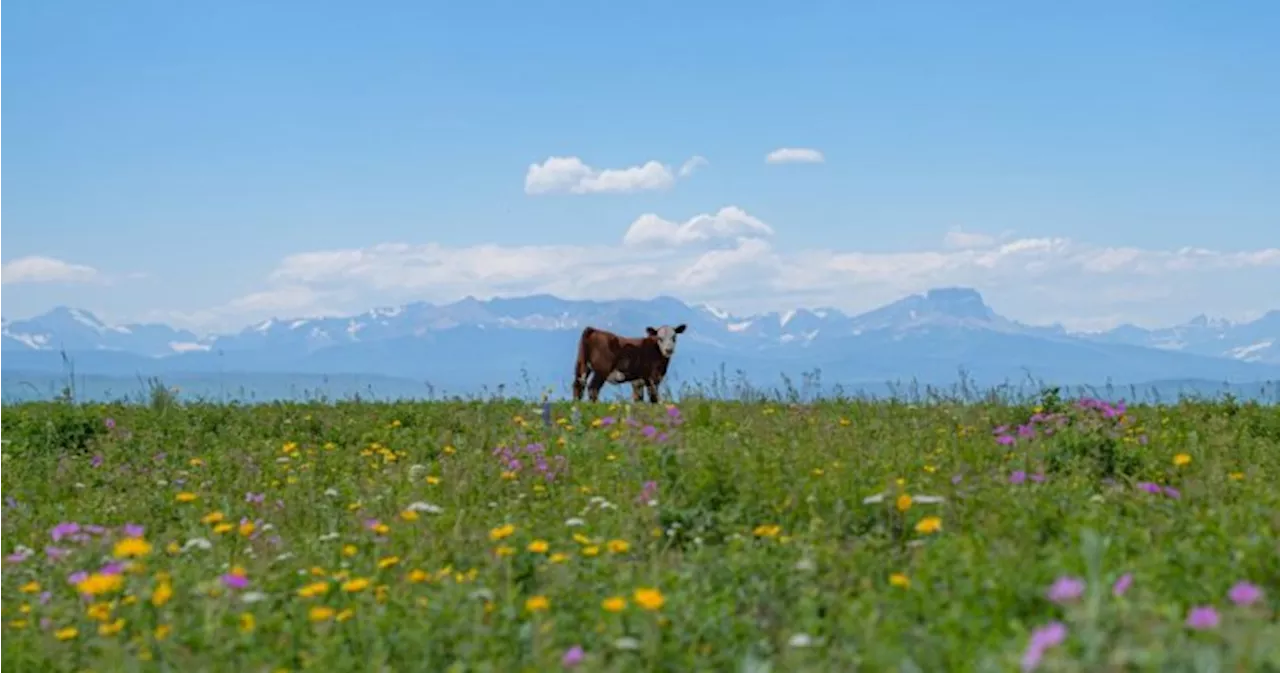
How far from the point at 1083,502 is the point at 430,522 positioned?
4.06 metres

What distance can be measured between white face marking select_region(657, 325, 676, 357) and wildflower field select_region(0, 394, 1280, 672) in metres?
11.7

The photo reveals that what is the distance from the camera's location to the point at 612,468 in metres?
10.3

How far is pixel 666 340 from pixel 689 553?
18.0 meters

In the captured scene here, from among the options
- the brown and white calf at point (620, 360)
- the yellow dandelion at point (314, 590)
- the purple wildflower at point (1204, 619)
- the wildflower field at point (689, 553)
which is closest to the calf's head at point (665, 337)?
the brown and white calf at point (620, 360)

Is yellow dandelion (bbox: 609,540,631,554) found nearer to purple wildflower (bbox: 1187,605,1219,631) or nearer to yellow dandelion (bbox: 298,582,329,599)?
yellow dandelion (bbox: 298,582,329,599)

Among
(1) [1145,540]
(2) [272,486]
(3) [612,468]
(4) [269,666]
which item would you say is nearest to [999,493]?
(1) [1145,540]

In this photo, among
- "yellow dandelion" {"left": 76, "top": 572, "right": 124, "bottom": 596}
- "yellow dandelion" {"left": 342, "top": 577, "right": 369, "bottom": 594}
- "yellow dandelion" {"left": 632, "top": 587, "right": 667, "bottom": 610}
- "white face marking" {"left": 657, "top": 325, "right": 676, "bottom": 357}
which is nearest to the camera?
"yellow dandelion" {"left": 632, "top": 587, "right": 667, "bottom": 610}

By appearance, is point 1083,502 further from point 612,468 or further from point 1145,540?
point 612,468

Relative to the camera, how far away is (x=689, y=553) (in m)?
6.95

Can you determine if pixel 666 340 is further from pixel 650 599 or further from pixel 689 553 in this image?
pixel 650 599

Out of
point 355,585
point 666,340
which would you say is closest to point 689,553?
point 355,585

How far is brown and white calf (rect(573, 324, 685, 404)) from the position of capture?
2414cm

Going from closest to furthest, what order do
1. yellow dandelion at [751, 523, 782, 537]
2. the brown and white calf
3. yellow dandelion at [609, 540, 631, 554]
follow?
yellow dandelion at [609, 540, 631, 554] < yellow dandelion at [751, 523, 782, 537] < the brown and white calf

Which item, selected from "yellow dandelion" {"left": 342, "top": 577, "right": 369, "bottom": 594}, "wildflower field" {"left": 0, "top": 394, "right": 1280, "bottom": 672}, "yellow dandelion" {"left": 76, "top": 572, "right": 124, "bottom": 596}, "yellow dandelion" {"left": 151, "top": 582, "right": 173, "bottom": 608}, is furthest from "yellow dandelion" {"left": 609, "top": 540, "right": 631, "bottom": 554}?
"yellow dandelion" {"left": 76, "top": 572, "right": 124, "bottom": 596}
